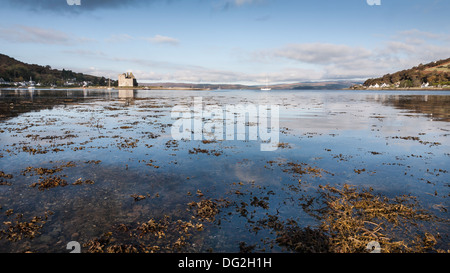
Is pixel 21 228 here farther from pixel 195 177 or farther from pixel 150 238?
pixel 195 177

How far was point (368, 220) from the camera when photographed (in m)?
7.78

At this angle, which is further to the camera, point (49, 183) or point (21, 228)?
point (49, 183)

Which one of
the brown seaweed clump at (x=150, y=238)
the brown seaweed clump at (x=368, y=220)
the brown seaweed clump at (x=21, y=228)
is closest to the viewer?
the brown seaweed clump at (x=150, y=238)

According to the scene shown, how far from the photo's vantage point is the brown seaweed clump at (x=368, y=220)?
21.1 feet

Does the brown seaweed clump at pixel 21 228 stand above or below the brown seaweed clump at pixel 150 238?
above

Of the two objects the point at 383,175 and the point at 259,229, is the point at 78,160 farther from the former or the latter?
the point at 383,175

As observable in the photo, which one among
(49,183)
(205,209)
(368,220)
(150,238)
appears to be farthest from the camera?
(49,183)

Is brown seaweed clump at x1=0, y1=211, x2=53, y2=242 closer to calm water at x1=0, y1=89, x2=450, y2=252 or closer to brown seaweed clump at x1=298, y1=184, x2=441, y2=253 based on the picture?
calm water at x1=0, y1=89, x2=450, y2=252

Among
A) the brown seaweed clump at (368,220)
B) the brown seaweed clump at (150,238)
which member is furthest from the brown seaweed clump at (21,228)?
the brown seaweed clump at (368,220)

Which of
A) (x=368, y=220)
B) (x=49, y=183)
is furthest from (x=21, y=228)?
(x=368, y=220)

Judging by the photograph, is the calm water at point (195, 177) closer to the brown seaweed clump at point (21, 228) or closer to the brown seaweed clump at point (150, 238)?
the brown seaweed clump at point (21, 228)

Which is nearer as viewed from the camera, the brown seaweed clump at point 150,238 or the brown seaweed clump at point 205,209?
the brown seaweed clump at point 150,238
